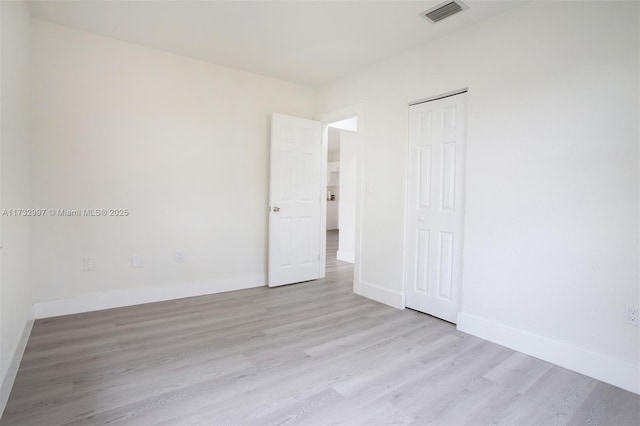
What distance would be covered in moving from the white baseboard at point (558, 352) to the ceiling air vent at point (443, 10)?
2518 mm

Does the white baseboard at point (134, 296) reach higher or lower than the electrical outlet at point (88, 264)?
lower

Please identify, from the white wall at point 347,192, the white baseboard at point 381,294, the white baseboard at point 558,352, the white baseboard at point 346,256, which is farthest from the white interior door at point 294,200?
the white baseboard at point 558,352

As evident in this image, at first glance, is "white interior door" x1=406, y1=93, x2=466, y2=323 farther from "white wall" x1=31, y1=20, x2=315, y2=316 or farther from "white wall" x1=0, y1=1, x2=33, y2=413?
"white wall" x1=0, y1=1, x2=33, y2=413

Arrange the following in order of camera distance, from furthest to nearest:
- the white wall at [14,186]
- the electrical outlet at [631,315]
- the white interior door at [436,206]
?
the white interior door at [436,206], the electrical outlet at [631,315], the white wall at [14,186]

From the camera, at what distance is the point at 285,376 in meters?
2.04

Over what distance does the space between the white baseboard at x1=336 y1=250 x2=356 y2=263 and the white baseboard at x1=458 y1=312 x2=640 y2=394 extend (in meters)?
3.12

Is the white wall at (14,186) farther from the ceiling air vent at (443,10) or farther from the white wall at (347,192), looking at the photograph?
the white wall at (347,192)

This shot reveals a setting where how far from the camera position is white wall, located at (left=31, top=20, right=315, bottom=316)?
2965mm

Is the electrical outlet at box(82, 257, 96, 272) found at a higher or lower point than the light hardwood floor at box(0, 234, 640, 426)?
higher

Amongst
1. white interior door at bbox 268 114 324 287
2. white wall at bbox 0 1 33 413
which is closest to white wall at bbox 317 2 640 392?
white interior door at bbox 268 114 324 287

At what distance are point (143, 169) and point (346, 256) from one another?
3727 mm

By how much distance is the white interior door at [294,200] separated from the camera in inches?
162

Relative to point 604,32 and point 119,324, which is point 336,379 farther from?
point 604,32

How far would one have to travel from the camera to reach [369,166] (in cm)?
378
